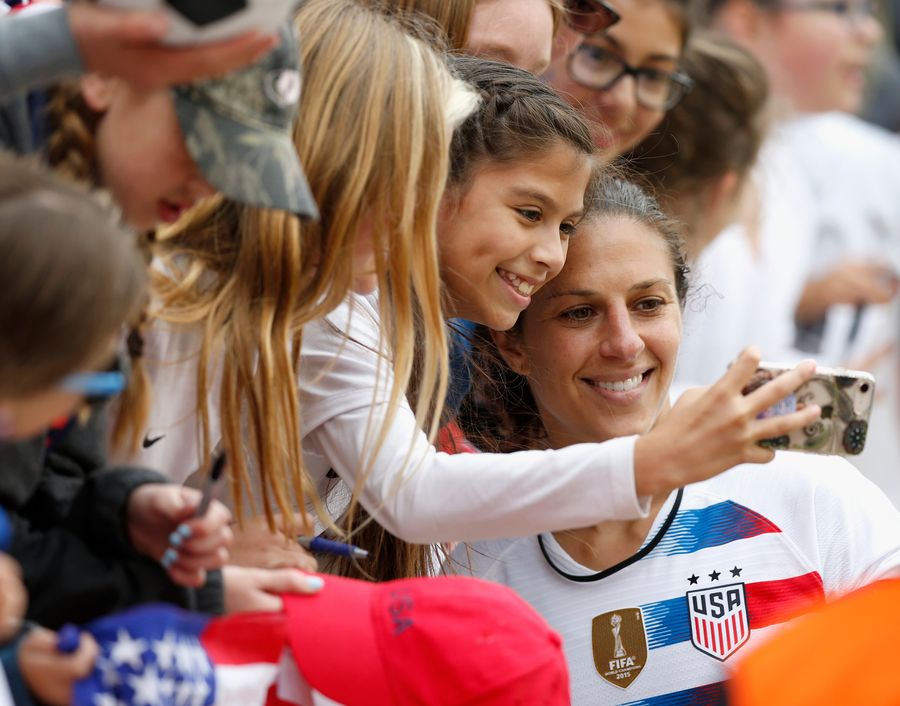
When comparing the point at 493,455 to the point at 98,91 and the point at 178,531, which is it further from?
the point at 98,91

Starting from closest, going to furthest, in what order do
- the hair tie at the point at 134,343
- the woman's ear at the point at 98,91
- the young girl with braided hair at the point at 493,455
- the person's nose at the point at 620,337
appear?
the woman's ear at the point at 98,91
the young girl with braided hair at the point at 493,455
the hair tie at the point at 134,343
the person's nose at the point at 620,337

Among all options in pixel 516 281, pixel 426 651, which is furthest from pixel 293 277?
pixel 426 651

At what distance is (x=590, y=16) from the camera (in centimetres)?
352

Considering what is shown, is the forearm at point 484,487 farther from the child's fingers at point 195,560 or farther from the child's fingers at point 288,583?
the child's fingers at point 195,560

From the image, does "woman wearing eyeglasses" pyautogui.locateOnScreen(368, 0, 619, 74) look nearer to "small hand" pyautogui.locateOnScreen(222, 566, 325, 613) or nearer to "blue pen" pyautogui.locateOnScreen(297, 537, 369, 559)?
"blue pen" pyautogui.locateOnScreen(297, 537, 369, 559)

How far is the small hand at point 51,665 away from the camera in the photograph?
1.55 meters

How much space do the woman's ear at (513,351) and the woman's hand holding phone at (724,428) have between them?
842 millimetres

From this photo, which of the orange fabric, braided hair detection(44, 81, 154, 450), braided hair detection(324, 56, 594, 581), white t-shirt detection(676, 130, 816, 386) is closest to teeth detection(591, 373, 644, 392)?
braided hair detection(324, 56, 594, 581)

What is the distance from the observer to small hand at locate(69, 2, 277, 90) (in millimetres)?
1651

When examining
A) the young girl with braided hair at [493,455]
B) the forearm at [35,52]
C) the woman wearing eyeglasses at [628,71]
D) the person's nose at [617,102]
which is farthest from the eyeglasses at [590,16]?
the forearm at [35,52]

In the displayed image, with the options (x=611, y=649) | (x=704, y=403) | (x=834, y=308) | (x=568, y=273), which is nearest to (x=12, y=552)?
(x=704, y=403)

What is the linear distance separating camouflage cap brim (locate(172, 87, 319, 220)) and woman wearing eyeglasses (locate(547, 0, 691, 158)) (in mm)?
1813

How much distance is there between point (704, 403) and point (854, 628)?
807mm

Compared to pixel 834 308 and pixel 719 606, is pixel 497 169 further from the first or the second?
pixel 834 308
